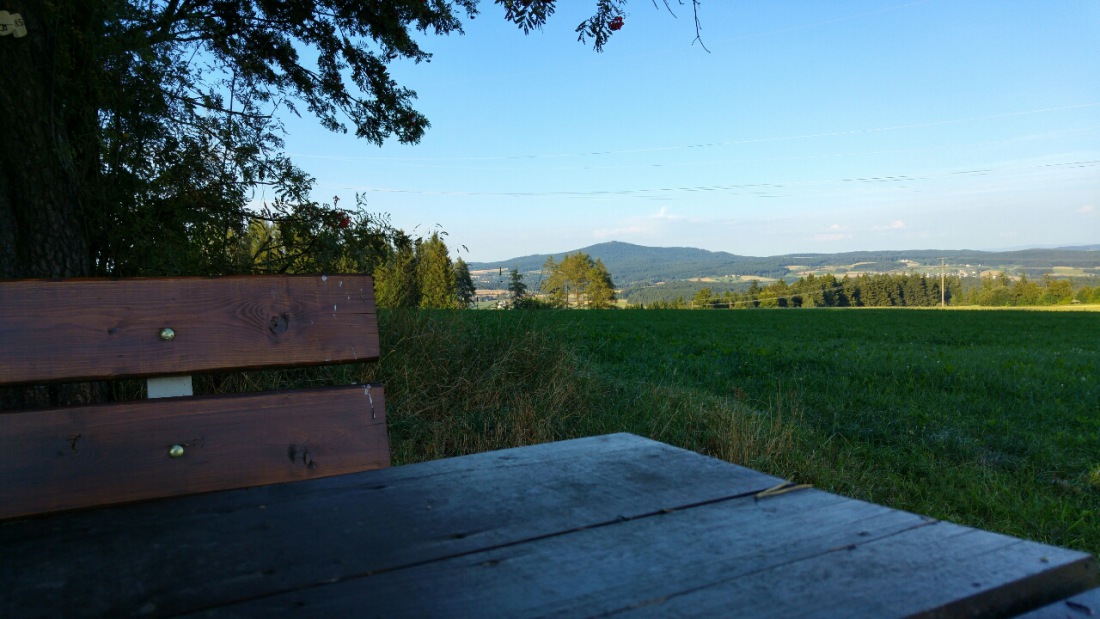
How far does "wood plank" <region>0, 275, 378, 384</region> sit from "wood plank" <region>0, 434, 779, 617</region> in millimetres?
320

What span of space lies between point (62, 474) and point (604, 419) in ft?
13.4

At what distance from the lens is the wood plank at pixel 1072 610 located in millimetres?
718

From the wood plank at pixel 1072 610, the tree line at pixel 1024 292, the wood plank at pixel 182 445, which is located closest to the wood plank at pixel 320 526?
the wood plank at pixel 182 445

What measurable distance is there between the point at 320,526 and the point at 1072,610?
891mm

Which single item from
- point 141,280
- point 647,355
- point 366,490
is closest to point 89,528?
point 366,490

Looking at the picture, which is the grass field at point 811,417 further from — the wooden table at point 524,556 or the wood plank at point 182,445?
the wooden table at point 524,556

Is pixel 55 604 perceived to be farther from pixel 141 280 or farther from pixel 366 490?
pixel 141 280

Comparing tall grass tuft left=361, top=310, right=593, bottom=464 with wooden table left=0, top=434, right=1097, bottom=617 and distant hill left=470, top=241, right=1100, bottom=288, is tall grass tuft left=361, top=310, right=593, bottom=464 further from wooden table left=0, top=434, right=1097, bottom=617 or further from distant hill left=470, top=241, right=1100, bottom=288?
distant hill left=470, top=241, right=1100, bottom=288

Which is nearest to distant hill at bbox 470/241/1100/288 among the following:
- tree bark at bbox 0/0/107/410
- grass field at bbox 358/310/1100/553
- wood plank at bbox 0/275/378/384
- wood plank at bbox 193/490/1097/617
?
grass field at bbox 358/310/1100/553

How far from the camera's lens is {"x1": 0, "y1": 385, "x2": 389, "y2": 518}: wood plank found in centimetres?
129

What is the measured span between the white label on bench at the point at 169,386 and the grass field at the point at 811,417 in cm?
276

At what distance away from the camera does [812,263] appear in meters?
139

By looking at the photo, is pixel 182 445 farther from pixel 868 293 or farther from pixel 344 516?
pixel 868 293

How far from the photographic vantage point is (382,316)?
5.83m
